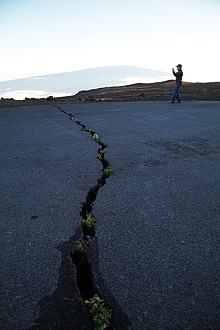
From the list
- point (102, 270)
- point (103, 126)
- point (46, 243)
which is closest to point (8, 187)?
point (46, 243)

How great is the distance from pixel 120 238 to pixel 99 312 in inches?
36.0

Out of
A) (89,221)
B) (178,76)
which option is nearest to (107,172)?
(89,221)

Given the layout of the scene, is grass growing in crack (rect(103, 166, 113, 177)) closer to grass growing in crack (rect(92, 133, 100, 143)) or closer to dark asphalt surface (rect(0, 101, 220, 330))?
dark asphalt surface (rect(0, 101, 220, 330))

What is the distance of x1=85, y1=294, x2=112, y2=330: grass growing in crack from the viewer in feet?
5.74

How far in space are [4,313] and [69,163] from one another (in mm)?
3416

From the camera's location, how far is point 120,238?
2.70 meters

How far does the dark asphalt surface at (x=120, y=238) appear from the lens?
188 cm

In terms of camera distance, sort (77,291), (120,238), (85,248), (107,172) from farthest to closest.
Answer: (107,172) < (120,238) < (85,248) < (77,291)

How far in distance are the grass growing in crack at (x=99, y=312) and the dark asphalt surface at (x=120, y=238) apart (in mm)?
50

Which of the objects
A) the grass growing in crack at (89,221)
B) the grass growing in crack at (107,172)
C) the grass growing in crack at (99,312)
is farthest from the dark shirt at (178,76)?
the grass growing in crack at (99,312)

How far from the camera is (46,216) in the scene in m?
3.15

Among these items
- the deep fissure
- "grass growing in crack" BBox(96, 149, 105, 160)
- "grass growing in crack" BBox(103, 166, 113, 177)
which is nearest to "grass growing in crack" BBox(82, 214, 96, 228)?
the deep fissure

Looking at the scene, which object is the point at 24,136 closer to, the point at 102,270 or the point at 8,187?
the point at 8,187

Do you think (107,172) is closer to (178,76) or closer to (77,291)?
(77,291)
